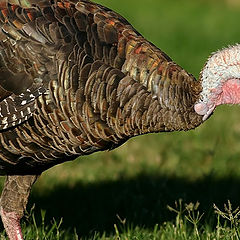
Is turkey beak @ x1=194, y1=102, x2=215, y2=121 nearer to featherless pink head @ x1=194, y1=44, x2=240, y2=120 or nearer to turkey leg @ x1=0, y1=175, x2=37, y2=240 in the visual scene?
featherless pink head @ x1=194, y1=44, x2=240, y2=120

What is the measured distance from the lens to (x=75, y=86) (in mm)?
4422

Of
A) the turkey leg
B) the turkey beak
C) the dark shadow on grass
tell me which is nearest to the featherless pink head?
the turkey beak

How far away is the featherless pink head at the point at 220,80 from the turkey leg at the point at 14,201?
123 cm

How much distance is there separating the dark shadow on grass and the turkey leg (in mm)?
633

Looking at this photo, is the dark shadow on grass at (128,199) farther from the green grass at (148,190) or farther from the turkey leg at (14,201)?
the turkey leg at (14,201)

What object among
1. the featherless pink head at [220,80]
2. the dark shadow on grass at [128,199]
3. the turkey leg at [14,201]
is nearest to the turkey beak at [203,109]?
the featherless pink head at [220,80]

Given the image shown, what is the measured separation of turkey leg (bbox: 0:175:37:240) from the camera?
4996 millimetres

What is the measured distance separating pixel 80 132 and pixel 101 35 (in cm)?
59

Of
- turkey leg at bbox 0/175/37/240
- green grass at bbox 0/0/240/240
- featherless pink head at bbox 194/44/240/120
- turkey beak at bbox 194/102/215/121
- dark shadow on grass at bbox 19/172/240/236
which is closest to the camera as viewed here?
featherless pink head at bbox 194/44/240/120

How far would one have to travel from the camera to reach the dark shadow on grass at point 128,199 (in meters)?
5.84

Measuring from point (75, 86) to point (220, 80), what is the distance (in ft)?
2.70

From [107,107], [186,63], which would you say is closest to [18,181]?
[107,107]

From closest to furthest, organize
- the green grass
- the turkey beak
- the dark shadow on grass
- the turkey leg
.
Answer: the turkey beak < the turkey leg < the green grass < the dark shadow on grass

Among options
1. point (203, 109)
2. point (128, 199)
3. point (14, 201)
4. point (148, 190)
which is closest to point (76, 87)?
point (203, 109)
